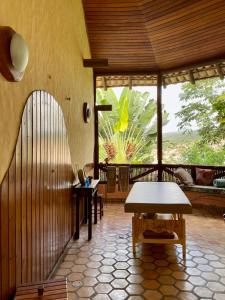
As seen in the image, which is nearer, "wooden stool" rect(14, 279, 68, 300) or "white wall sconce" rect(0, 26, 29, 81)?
"white wall sconce" rect(0, 26, 29, 81)

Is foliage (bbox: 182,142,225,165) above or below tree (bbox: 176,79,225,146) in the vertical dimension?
below

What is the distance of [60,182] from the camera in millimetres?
3316

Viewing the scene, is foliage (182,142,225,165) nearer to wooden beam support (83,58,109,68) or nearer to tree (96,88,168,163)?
tree (96,88,168,163)

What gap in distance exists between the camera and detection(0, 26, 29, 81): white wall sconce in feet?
5.43

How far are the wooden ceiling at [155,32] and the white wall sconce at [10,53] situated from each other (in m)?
3.77

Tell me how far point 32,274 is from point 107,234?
83.5 inches

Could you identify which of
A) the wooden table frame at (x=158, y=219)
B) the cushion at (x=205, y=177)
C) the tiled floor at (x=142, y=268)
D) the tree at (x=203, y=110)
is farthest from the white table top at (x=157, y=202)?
the tree at (x=203, y=110)

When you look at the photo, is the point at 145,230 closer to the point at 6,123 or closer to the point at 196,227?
the point at 196,227

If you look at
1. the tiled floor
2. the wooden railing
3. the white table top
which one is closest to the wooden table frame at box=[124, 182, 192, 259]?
the white table top

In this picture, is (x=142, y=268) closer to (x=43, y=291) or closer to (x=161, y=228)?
(x=161, y=228)

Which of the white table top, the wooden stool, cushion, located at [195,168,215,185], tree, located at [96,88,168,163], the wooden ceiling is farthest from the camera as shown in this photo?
tree, located at [96,88,168,163]

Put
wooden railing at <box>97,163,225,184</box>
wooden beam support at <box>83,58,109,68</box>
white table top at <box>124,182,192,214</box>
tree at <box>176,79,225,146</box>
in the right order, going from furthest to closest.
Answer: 1. tree at <box>176,79,225,146</box>
2. wooden railing at <box>97,163,225,184</box>
3. wooden beam support at <box>83,58,109,68</box>
4. white table top at <box>124,182,192,214</box>

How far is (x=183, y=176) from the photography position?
604cm

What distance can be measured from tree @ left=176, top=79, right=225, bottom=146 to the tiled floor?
14.3 ft
